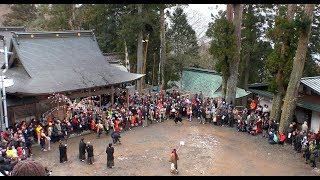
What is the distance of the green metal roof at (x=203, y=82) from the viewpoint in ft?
95.2

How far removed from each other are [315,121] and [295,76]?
277 cm

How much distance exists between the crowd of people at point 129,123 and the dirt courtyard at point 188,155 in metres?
0.44

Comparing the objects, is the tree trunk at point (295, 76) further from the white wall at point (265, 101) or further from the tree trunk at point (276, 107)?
the white wall at point (265, 101)

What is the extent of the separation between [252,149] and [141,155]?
17.0ft

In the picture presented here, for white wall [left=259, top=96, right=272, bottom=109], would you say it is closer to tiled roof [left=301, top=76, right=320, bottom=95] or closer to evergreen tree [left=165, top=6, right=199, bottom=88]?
tiled roof [left=301, top=76, right=320, bottom=95]

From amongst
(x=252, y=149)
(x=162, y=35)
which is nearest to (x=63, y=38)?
(x=162, y=35)

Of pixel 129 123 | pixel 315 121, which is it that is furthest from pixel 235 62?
pixel 129 123

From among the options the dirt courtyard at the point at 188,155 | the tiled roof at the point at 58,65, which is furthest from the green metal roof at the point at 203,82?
the dirt courtyard at the point at 188,155

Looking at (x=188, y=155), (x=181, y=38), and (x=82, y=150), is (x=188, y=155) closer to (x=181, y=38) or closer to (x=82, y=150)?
(x=82, y=150)

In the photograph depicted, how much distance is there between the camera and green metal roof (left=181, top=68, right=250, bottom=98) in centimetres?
2902

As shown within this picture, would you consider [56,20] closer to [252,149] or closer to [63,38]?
[63,38]

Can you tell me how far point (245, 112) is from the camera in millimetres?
20844

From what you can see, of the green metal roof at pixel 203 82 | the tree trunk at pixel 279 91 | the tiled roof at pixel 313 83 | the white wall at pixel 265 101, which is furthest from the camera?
the green metal roof at pixel 203 82

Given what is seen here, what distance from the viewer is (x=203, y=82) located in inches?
1194
